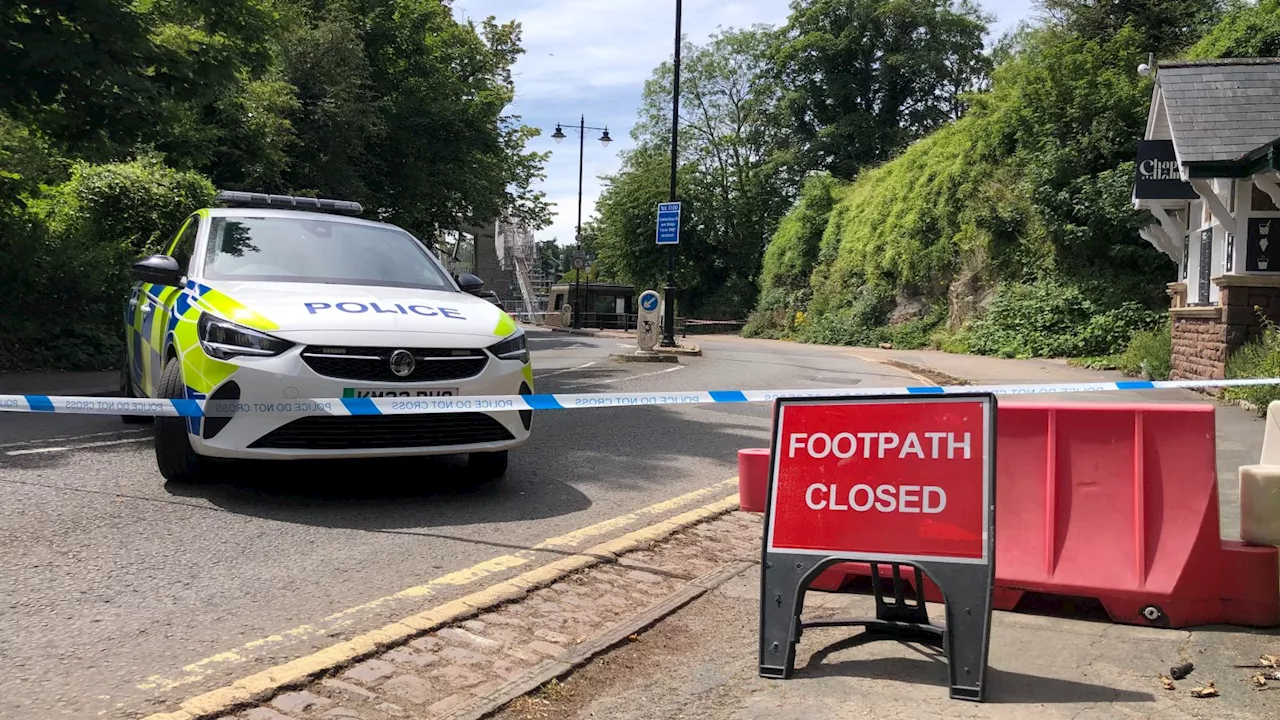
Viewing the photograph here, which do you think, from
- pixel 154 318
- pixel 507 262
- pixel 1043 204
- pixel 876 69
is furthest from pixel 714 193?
pixel 154 318

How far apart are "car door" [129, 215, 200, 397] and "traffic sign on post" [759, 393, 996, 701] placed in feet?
14.2

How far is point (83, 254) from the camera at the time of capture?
1409 cm

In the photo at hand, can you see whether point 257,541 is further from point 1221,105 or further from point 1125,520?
point 1221,105

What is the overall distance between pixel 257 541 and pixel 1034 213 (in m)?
Answer: 24.0

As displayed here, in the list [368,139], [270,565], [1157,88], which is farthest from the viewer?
[368,139]

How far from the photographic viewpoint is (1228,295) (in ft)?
41.0

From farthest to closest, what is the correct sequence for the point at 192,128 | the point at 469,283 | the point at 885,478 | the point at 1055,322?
the point at 1055,322
the point at 192,128
the point at 469,283
the point at 885,478

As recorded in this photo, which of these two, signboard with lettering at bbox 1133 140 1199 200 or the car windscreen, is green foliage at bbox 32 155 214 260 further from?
signboard with lettering at bbox 1133 140 1199 200

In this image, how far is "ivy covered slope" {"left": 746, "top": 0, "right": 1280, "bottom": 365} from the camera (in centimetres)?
2223

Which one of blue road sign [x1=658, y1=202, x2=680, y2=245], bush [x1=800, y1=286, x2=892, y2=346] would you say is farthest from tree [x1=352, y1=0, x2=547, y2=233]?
bush [x1=800, y1=286, x2=892, y2=346]

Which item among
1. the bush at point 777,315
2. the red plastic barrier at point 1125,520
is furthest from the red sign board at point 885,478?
the bush at point 777,315

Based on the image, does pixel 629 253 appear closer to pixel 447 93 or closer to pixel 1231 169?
pixel 447 93

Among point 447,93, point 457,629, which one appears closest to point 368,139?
point 447,93

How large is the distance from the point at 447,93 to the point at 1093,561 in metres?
24.3
